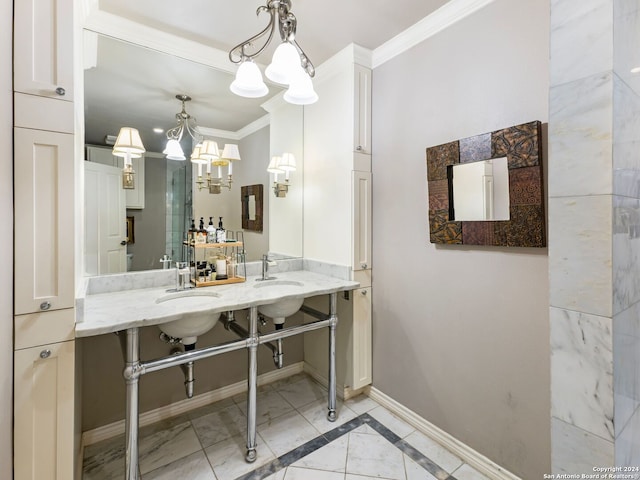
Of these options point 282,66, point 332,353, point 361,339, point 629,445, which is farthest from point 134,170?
point 629,445

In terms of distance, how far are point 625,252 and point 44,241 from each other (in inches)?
78.6

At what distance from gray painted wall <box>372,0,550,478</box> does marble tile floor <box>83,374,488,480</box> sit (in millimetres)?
188

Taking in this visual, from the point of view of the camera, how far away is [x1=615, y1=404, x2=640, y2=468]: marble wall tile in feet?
3.08

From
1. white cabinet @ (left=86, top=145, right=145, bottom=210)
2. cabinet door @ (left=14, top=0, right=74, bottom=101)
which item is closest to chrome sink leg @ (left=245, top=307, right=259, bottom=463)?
white cabinet @ (left=86, top=145, right=145, bottom=210)

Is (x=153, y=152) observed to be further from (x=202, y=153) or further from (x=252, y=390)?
(x=252, y=390)

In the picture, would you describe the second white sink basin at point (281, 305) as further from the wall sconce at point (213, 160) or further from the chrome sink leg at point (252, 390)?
the wall sconce at point (213, 160)

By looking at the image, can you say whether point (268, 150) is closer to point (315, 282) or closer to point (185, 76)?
point (185, 76)

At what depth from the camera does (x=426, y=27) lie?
5.91 feet

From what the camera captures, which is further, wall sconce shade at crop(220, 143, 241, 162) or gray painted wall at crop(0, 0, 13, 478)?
wall sconce shade at crop(220, 143, 241, 162)

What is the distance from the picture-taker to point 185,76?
204 cm

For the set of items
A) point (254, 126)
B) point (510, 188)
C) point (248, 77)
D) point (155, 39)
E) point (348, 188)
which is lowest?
point (510, 188)

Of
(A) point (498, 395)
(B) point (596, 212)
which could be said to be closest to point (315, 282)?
(A) point (498, 395)

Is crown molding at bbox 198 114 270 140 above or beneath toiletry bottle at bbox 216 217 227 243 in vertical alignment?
above

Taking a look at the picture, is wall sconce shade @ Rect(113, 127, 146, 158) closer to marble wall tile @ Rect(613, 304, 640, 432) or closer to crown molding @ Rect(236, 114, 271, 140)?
crown molding @ Rect(236, 114, 271, 140)
